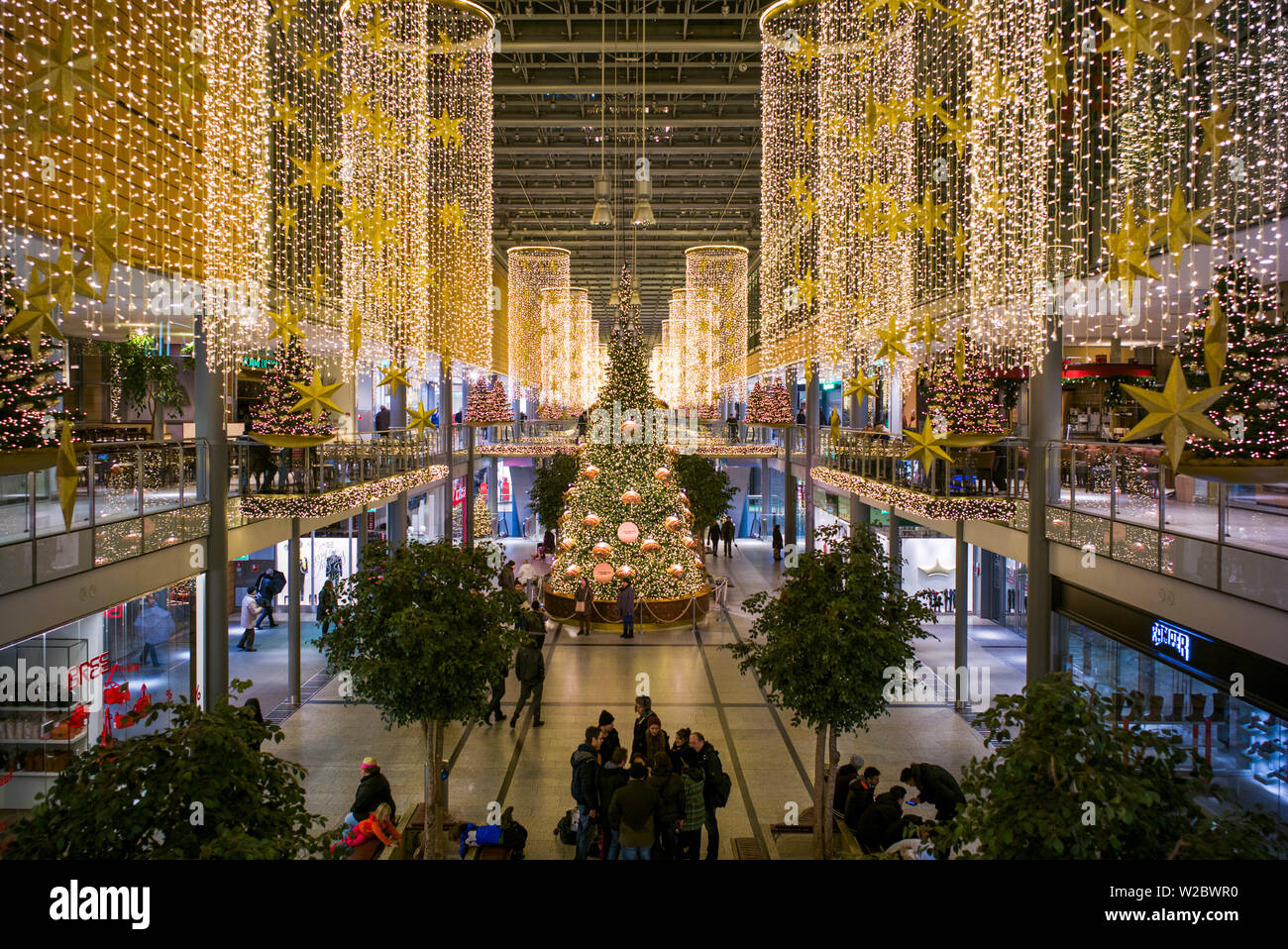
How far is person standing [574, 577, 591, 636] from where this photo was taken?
16.0 metres

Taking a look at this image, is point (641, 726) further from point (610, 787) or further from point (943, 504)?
point (943, 504)

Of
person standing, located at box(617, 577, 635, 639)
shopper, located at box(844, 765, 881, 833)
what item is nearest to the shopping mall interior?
shopper, located at box(844, 765, 881, 833)

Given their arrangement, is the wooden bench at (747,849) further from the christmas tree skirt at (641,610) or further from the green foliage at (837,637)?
the christmas tree skirt at (641,610)

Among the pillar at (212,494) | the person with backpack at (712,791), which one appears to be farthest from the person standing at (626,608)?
the person with backpack at (712,791)

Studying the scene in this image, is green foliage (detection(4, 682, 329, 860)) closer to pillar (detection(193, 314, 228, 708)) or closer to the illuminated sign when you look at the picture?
pillar (detection(193, 314, 228, 708))

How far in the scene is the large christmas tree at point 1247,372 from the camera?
4.93 meters

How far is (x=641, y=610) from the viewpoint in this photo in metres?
16.6

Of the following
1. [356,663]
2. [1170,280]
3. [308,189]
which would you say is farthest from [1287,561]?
[308,189]

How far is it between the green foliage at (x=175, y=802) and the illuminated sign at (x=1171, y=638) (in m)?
7.00

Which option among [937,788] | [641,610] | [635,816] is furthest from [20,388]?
[641,610]

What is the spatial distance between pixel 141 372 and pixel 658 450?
9222 mm

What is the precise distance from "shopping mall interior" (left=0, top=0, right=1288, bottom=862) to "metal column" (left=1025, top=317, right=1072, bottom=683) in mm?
54

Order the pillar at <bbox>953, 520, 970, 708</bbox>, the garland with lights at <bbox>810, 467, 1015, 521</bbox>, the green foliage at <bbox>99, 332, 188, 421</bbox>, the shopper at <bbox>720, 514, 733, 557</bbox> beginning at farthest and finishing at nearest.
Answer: the shopper at <bbox>720, 514, 733, 557</bbox> → the pillar at <bbox>953, 520, 970, 708</bbox> → the green foliage at <bbox>99, 332, 188, 421</bbox> → the garland with lights at <bbox>810, 467, 1015, 521</bbox>

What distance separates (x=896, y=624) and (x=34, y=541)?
713 centimetres
